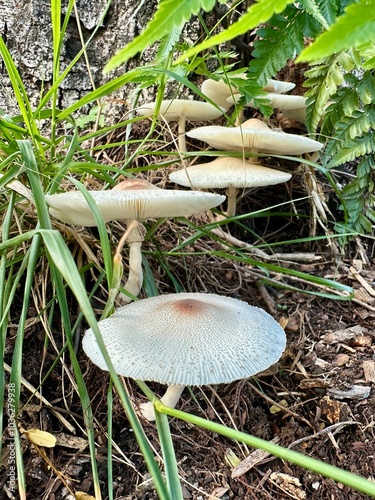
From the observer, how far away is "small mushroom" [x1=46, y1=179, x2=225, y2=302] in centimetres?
123

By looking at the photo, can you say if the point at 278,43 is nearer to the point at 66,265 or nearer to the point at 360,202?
the point at 360,202

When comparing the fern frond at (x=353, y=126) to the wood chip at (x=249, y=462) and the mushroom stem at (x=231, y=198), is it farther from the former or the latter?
the wood chip at (x=249, y=462)

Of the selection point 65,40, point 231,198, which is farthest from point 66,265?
point 65,40

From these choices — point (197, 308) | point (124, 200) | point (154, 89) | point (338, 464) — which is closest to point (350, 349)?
point (338, 464)

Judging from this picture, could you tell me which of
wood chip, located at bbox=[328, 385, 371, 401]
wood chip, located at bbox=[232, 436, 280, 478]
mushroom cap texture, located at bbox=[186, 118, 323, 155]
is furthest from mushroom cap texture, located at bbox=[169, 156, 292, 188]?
wood chip, located at bbox=[232, 436, 280, 478]

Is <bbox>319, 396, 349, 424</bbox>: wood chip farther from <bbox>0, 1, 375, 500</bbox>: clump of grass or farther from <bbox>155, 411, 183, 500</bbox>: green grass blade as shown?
<bbox>155, 411, 183, 500</bbox>: green grass blade

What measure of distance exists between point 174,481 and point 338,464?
70 centimetres

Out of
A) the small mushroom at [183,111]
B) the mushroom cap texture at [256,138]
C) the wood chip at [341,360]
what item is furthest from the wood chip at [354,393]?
the small mushroom at [183,111]

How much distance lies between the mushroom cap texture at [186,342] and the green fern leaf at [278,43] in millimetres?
935

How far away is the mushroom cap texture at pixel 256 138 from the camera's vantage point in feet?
6.15

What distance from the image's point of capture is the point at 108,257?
1117 millimetres

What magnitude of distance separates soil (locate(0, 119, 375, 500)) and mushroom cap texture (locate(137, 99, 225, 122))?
63 cm

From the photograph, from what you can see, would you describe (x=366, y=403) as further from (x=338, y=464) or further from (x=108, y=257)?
(x=108, y=257)

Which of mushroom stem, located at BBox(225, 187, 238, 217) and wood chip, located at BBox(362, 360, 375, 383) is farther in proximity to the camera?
mushroom stem, located at BBox(225, 187, 238, 217)
